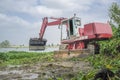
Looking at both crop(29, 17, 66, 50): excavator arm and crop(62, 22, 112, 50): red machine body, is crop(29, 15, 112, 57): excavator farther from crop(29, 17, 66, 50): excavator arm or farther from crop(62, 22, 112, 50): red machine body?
crop(29, 17, 66, 50): excavator arm

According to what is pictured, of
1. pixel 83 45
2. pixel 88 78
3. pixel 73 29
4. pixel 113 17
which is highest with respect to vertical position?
pixel 113 17

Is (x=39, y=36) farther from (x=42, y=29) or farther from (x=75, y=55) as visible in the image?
(x=75, y=55)

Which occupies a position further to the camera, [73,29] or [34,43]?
[34,43]

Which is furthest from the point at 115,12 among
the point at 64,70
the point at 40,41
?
the point at 64,70

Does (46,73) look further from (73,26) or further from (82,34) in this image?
(73,26)

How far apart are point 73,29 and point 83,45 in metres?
2.43

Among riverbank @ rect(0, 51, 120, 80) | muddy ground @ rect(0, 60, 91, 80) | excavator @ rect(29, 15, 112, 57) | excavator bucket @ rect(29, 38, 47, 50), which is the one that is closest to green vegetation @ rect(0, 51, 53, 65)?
excavator @ rect(29, 15, 112, 57)

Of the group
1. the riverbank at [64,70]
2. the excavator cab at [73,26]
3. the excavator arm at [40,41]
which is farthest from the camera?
the excavator arm at [40,41]

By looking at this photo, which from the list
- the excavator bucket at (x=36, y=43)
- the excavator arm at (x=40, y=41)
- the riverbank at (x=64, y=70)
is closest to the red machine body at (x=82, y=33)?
the riverbank at (x=64, y=70)

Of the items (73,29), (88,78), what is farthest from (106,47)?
(88,78)

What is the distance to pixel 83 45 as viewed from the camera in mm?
20484

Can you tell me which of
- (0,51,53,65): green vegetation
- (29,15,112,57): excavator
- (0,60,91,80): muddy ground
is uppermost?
(29,15,112,57): excavator

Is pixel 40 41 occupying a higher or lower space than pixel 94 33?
higher

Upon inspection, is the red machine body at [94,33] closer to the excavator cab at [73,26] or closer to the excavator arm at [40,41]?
the excavator cab at [73,26]
